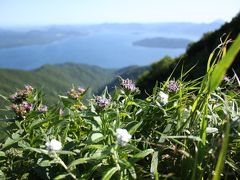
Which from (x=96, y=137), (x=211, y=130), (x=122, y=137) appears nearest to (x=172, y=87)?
(x=211, y=130)

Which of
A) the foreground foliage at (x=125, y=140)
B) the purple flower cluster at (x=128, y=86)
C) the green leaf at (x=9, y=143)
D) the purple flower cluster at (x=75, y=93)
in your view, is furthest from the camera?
the purple flower cluster at (x=75, y=93)

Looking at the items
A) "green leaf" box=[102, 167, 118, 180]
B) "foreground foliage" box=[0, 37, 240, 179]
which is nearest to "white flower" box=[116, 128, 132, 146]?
"foreground foliage" box=[0, 37, 240, 179]

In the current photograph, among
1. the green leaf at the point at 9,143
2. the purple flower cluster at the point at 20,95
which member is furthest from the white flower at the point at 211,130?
the purple flower cluster at the point at 20,95

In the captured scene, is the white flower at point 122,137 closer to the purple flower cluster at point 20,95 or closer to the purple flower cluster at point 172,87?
the purple flower cluster at point 172,87

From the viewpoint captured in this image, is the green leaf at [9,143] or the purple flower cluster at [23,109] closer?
the green leaf at [9,143]

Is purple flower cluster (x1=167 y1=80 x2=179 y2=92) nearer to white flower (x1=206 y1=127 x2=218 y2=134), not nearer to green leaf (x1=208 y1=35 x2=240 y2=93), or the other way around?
white flower (x1=206 y1=127 x2=218 y2=134)

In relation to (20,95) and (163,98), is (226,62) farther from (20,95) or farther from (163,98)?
(20,95)

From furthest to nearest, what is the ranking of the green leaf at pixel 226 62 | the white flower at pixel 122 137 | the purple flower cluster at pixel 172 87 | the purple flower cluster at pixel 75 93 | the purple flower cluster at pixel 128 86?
1. the purple flower cluster at pixel 75 93
2. the purple flower cluster at pixel 128 86
3. the purple flower cluster at pixel 172 87
4. the white flower at pixel 122 137
5. the green leaf at pixel 226 62

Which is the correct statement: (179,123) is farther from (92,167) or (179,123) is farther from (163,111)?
(92,167)
